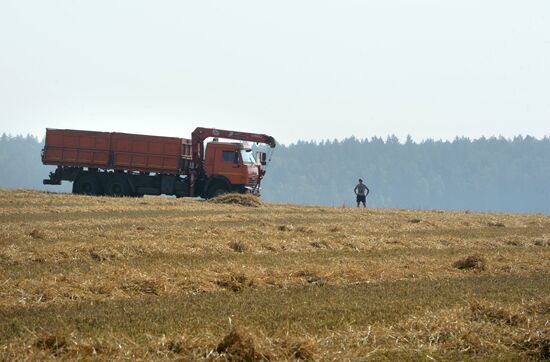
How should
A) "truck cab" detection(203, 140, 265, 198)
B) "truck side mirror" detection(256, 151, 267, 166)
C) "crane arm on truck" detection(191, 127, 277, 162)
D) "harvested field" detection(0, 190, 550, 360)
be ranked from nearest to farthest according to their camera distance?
1. "harvested field" detection(0, 190, 550, 360)
2. "truck cab" detection(203, 140, 265, 198)
3. "truck side mirror" detection(256, 151, 267, 166)
4. "crane arm on truck" detection(191, 127, 277, 162)

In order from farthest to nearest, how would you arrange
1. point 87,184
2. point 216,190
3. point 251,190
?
point 87,184
point 251,190
point 216,190

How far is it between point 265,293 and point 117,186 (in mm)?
36739

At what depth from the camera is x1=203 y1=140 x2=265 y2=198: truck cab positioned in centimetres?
4916

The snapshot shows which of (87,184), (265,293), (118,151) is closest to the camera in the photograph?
(265,293)

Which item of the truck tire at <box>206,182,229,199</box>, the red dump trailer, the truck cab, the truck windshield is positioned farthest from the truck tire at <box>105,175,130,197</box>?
the truck windshield

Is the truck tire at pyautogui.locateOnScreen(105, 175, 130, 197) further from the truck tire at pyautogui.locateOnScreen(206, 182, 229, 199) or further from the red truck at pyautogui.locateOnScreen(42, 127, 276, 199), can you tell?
the truck tire at pyautogui.locateOnScreen(206, 182, 229, 199)

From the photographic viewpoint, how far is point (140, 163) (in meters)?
50.3

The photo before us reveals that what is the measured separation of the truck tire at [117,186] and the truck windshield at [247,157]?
691cm

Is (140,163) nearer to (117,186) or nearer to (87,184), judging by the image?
(117,186)

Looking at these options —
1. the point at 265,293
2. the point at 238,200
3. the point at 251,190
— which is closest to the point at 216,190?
the point at 251,190

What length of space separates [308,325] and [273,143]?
128 feet

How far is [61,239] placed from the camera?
22.4 m

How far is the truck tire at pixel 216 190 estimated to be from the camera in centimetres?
4944

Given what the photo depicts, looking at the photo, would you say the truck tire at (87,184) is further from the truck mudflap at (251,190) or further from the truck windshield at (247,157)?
the truck windshield at (247,157)
